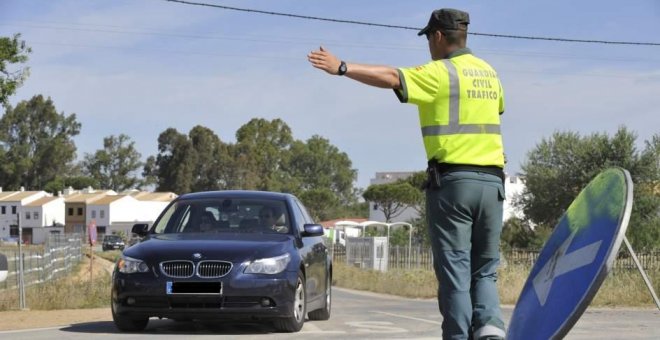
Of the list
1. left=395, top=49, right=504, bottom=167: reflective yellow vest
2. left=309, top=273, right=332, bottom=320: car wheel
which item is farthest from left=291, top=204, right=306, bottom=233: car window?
left=395, top=49, right=504, bottom=167: reflective yellow vest

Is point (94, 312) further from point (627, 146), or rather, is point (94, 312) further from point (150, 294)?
point (627, 146)

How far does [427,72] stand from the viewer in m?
5.61

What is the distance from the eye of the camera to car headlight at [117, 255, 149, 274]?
998cm

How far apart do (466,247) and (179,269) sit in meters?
4.72

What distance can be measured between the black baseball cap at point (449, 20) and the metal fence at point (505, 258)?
48.5 feet

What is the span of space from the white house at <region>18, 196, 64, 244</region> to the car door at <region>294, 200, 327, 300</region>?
120 m

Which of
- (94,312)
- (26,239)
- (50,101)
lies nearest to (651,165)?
(94,312)

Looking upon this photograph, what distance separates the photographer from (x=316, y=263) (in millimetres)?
11375

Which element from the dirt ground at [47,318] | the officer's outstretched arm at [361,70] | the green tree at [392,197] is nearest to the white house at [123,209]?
the green tree at [392,197]

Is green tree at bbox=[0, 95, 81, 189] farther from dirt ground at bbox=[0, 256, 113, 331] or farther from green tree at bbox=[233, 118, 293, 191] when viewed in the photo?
dirt ground at bbox=[0, 256, 113, 331]

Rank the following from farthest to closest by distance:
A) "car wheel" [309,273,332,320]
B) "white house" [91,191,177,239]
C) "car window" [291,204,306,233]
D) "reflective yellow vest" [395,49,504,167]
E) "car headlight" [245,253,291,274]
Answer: "white house" [91,191,177,239], "car wheel" [309,273,332,320], "car window" [291,204,306,233], "car headlight" [245,253,291,274], "reflective yellow vest" [395,49,504,167]

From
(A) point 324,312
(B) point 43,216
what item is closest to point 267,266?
(A) point 324,312

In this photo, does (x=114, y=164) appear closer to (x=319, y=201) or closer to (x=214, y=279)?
(x=319, y=201)

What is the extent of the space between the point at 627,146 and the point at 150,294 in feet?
166
